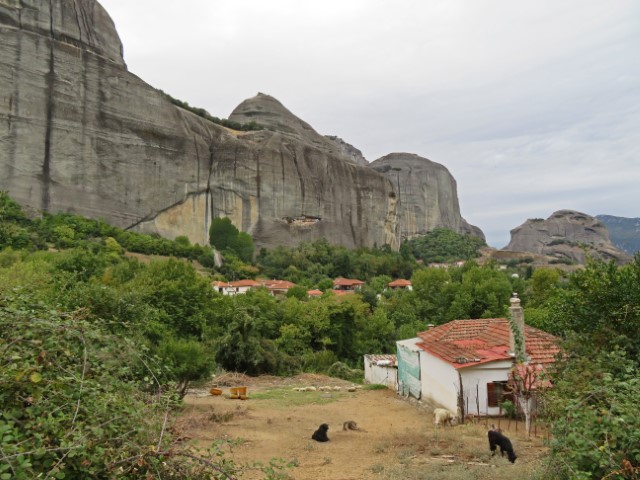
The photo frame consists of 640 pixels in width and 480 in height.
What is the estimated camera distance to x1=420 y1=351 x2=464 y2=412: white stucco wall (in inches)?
603

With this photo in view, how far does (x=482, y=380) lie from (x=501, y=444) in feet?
16.5

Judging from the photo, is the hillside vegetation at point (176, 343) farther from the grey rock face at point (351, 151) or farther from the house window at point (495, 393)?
the grey rock face at point (351, 151)

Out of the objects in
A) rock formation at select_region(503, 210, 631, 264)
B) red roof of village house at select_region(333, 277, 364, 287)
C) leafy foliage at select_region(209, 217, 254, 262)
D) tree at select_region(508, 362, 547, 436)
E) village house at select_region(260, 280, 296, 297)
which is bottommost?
tree at select_region(508, 362, 547, 436)

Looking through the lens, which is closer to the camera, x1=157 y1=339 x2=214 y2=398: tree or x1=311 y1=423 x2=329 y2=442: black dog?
x1=311 y1=423 x2=329 y2=442: black dog

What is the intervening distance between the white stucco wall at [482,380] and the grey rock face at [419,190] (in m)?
95.9

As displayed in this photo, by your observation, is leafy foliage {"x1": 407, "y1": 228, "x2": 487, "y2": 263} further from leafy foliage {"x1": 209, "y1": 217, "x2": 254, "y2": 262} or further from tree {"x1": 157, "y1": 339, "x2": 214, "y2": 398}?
tree {"x1": 157, "y1": 339, "x2": 214, "y2": 398}

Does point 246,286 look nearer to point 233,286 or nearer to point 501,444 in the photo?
point 233,286

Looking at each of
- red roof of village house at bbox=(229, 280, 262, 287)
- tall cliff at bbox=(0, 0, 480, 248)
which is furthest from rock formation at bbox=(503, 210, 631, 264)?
red roof of village house at bbox=(229, 280, 262, 287)

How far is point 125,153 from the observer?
51281mm

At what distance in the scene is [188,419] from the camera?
43.1 ft

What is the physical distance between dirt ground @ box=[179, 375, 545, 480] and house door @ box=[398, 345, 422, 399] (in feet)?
1.66

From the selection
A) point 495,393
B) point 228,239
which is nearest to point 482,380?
point 495,393

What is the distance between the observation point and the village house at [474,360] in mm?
14766

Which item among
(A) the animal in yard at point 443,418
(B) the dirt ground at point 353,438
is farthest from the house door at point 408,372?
(A) the animal in yard at point 443,418
